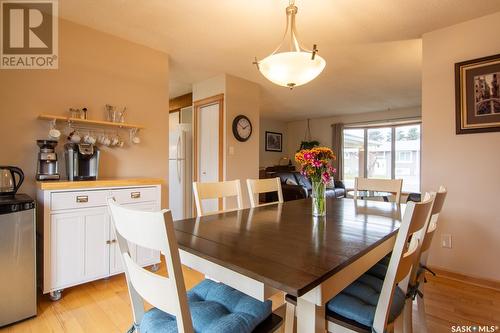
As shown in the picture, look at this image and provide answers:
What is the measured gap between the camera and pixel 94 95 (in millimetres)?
2477

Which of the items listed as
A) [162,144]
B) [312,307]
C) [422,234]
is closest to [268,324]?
[312,307]

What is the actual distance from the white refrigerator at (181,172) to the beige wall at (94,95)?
A: 4.20 feet

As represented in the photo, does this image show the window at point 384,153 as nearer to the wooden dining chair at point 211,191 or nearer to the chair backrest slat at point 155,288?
the wooden dining chair at point 211,191

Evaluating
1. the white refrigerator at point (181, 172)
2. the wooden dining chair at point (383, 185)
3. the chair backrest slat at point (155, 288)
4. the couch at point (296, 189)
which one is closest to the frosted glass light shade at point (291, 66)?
the wooden dining chair at point (383, 185)

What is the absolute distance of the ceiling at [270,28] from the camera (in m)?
2.06

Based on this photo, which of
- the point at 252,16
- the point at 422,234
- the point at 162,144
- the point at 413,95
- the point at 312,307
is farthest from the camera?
the point at 413,95

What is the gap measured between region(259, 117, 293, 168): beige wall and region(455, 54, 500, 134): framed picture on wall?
5017mm

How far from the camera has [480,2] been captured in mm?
2027

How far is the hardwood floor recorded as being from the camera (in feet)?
5.51

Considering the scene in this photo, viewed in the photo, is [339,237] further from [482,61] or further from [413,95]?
[413,95]

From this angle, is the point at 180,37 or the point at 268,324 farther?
the point at 180,37

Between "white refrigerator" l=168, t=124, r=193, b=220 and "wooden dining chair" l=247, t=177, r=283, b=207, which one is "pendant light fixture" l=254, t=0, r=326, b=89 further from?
"white refrigerator" l=168, t=124, r=193, b=220

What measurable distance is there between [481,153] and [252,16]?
2343mm

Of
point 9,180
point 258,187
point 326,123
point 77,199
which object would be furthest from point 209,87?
point 326,123
